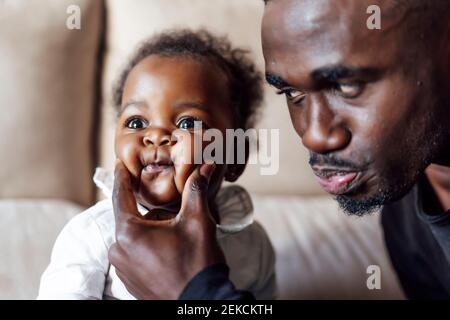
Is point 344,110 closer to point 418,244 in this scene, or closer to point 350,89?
point 350,89

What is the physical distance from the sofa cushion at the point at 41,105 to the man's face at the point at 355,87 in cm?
63

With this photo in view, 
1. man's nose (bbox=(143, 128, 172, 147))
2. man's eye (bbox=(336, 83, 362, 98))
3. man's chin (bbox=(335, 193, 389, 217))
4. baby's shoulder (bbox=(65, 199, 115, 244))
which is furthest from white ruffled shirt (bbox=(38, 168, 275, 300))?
man's eye (bbox=(336, 83, 362, 98))

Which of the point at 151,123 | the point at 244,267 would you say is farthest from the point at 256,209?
the point at 151,123

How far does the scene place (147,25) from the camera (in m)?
1.35

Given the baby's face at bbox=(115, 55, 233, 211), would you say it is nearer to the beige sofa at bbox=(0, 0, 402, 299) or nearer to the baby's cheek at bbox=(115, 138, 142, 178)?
the baby's cheek at bbox=(115, 138, 142, 178)

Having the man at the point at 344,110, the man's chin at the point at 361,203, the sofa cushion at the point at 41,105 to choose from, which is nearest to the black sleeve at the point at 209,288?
the man at the point at 344,110

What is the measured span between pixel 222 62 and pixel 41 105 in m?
0.48

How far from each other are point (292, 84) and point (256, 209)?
641 mm

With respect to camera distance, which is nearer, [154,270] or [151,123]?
[154,270]

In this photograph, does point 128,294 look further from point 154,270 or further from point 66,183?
point 66,183

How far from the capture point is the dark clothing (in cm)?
91

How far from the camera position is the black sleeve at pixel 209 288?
64cm

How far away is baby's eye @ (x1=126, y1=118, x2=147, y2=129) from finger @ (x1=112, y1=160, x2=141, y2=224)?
70mm

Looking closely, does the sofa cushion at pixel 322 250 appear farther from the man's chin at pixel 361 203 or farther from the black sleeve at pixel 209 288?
the black sleeve at pixel 209 288
